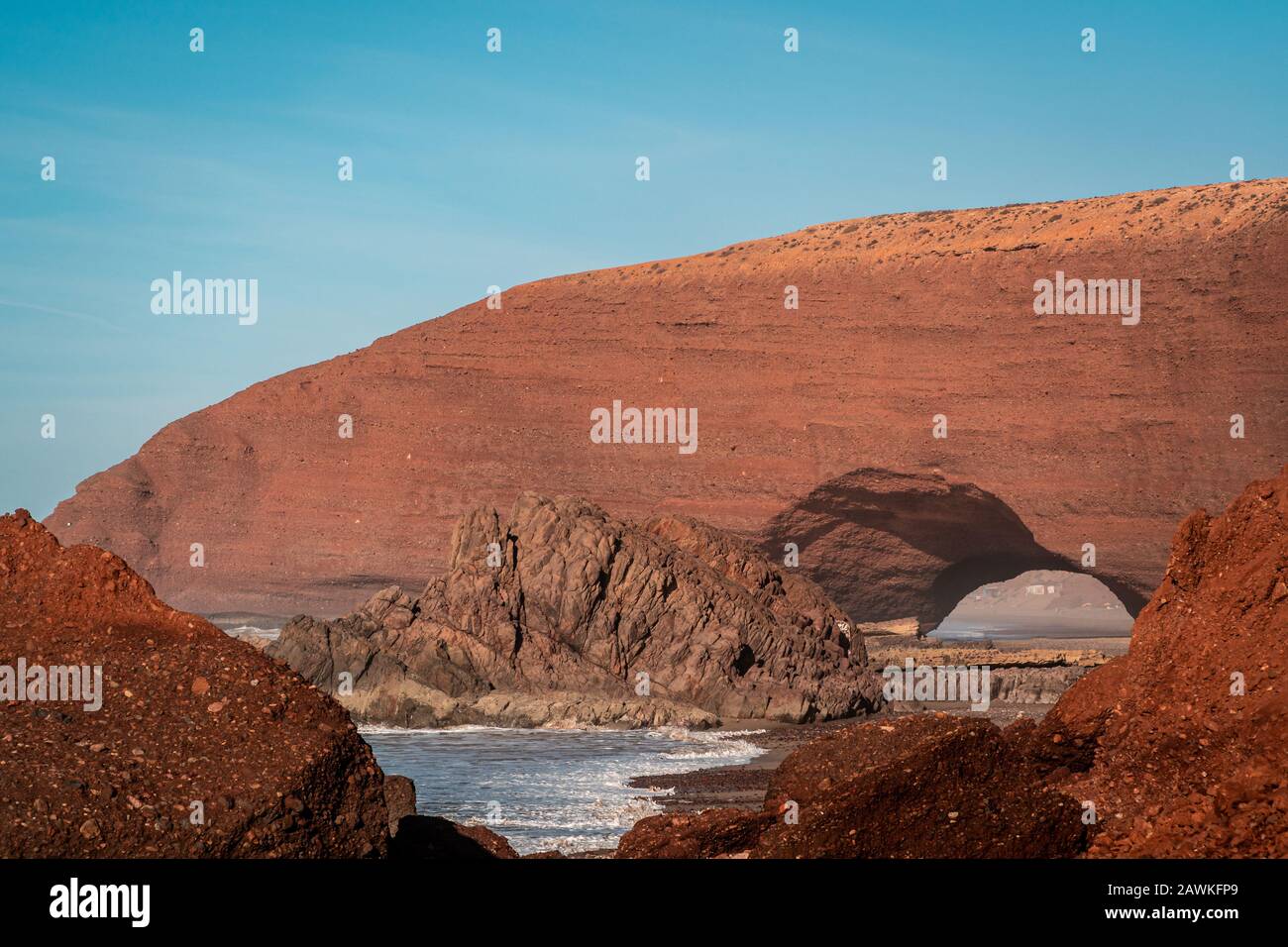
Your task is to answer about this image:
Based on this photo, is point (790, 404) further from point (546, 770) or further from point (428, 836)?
point (428, 836)

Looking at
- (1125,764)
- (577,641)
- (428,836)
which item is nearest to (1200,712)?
(1125,764)

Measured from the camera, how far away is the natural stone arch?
66.0 metres

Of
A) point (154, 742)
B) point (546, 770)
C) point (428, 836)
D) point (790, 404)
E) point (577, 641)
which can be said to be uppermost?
point (790, 404)

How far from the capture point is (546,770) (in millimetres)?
24250

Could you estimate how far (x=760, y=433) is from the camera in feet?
236

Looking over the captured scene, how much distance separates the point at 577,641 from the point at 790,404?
37625mm

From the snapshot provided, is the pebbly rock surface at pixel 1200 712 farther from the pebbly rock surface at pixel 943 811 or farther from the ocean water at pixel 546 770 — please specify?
the ocean water at pixel 546 770

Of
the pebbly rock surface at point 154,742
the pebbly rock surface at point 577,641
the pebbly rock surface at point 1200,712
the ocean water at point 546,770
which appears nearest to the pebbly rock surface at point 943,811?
the pebbly rock surface at point 1200,712

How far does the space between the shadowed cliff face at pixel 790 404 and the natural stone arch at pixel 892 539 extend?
1.23ft

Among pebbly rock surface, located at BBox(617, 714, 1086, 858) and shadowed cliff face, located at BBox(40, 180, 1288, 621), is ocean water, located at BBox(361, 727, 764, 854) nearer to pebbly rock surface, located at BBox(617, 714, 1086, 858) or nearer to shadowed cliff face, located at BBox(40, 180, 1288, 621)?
pebbly rock surface, located at BBox(617, 714, 1086, 858)

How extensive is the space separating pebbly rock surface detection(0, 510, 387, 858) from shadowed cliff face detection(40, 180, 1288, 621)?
57.5 m

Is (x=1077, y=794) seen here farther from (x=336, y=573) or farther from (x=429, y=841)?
(x=336, y=573)

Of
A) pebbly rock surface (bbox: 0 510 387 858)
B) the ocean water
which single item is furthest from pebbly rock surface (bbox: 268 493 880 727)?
pebbly rock surface (bbox: 0 510 387 858)
